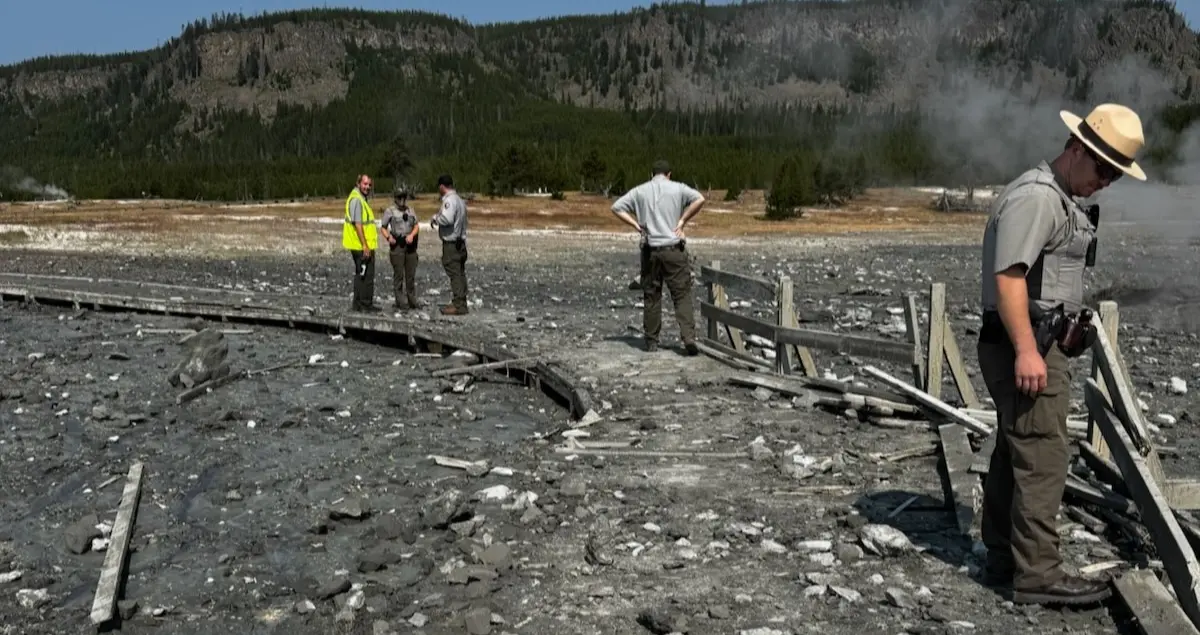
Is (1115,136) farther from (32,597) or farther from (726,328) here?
(726,328)

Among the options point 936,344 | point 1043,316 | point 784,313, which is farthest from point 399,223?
point 1043,316

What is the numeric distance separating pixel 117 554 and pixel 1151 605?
18.0ft

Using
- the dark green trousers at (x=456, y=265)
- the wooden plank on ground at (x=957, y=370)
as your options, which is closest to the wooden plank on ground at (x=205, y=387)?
the dark green trousers at (x=456, y=265)

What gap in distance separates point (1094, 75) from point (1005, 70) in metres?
4.82

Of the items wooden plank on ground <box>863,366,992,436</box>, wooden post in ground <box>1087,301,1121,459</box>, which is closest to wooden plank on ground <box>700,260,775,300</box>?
wooden plank on ground <box>863,366,992,436</box>

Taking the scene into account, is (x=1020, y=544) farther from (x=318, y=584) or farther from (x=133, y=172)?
(x=133, y=172)

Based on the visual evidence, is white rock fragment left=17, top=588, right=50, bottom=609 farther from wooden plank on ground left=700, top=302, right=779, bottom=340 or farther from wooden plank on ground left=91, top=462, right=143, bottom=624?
wooden plank on ground left=700, top=302, right=779, bottom=340

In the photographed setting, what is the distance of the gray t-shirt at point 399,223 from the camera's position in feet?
52.2

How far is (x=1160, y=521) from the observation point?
479 centimetres

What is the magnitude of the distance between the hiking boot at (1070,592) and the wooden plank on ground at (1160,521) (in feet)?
1.00

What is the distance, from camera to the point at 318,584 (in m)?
5.82

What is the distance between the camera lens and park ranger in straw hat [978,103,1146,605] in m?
4.57

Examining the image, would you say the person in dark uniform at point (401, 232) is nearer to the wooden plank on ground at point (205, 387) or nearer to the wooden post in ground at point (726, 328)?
the wooden plank on ground at point (205, 387)

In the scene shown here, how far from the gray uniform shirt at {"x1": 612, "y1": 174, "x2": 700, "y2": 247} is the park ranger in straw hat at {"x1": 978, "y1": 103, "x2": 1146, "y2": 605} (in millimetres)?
6361
